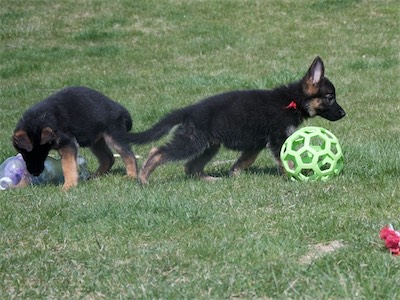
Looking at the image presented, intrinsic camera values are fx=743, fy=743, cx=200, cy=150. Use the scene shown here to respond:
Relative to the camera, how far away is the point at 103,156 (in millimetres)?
9227

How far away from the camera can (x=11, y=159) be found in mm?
8797

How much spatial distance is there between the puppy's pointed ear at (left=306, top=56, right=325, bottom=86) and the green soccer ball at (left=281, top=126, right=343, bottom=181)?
0.92 metres

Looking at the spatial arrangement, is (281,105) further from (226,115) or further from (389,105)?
(389,105)

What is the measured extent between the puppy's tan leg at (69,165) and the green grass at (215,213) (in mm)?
134

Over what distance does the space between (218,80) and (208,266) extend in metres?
9.56

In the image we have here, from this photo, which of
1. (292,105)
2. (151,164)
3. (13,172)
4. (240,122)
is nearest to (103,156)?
(13,172)

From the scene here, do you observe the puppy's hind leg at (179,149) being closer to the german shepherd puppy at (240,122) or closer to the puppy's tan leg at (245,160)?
the german shepherd puppy at (240,122)

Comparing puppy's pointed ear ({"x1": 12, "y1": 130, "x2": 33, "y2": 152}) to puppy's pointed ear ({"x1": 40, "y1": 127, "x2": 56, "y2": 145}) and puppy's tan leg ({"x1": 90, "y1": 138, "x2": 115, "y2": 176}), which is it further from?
puppy's tan leg ({"x1": 90, "y1": 138, "x2": 115, "y2": 176})

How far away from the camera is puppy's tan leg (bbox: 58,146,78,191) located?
817 cm

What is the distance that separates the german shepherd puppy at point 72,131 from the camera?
817 centimetres

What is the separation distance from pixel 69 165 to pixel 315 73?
116 inches

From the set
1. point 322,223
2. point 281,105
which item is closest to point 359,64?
point 281,105

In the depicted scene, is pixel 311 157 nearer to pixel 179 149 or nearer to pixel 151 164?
pixel 179 149

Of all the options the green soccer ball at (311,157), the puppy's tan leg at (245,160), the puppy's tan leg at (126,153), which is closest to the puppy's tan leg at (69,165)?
the puppy's tan leg at (126,153)
